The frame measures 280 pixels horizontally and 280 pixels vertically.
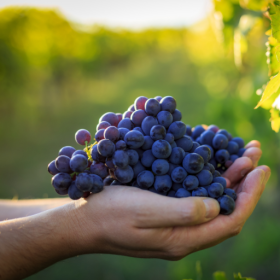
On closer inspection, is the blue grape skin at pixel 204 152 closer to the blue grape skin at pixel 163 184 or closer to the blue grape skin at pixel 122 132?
the blue grape skin at pixel 163 184

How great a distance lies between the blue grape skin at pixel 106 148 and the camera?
1.12 metres

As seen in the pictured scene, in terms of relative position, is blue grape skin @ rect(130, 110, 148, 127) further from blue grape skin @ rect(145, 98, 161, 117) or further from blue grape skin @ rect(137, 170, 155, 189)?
blue grape skin @ rect(137, 170, 155, 189)

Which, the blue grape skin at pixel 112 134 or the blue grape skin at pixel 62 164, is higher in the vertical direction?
the blue grape skin at pixel 112 134

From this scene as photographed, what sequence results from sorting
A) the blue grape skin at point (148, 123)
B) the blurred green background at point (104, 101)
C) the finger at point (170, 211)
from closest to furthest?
the finger at point (170, 211), the blue grape skin at point (148, 123), the blurred green background at point (104, 101)

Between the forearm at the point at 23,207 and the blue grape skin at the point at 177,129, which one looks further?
the forearm at the point at 23,207

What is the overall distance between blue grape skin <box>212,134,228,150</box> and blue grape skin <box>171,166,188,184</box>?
44 centimetres

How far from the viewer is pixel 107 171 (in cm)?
122

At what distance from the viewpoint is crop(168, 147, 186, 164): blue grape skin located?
1.21 metres

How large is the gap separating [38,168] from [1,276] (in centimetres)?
533

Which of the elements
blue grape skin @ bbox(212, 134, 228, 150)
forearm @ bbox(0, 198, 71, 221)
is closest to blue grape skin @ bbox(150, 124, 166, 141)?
blue grape skin @ bbox(212, 134, 228, 150)

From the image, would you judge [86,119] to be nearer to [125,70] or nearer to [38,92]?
[38,92]

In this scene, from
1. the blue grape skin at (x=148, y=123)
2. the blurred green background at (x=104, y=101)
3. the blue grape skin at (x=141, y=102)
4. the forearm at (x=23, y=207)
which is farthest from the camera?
the blurred green background at (x=104, y=101)

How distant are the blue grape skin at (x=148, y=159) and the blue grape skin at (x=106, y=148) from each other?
0.16 m

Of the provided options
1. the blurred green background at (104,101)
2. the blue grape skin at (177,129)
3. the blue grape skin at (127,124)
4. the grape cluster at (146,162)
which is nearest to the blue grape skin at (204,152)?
the grape cluster at (146,162)
